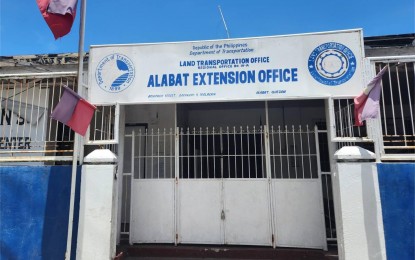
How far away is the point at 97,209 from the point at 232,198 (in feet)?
7.32

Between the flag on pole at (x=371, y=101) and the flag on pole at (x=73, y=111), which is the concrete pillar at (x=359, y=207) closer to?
the flag on pole at (x=371, y=101)

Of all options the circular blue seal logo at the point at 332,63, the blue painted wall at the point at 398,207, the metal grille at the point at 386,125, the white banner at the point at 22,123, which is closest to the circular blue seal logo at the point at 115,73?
the white banner at the point at 22,123

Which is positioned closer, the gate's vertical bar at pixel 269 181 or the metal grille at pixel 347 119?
the metal grille at pixel 347 119

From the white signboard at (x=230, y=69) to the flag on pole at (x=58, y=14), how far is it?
2.58 feet

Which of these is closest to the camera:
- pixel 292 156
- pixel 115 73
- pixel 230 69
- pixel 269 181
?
pixel 230 69

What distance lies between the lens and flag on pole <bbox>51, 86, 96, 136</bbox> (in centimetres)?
431

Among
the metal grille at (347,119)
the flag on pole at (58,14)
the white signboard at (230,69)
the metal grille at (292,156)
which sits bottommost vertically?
the metal grille at (292,156)

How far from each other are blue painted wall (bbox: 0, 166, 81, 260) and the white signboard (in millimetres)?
1458

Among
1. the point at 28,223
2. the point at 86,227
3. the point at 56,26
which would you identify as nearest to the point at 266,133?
the point at 86,227

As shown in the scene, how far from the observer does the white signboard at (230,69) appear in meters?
4.79

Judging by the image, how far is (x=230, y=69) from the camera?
4.95 m

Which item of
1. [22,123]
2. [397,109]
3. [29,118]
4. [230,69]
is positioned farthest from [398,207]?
[22,123]

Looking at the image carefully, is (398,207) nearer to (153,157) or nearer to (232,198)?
(232,198)

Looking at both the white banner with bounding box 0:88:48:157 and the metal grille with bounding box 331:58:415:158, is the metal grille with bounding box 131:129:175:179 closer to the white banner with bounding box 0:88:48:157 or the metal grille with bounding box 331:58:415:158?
the white banner with bounding box 0:88:48:157
